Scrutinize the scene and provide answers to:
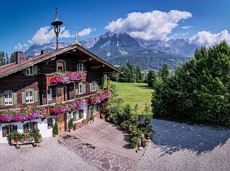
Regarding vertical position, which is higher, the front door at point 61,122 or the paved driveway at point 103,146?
the front door at point 61,122

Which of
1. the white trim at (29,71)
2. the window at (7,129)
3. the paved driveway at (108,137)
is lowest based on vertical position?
the paved driveway at (108,137)

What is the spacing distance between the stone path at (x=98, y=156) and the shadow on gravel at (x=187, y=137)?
14.3 ft

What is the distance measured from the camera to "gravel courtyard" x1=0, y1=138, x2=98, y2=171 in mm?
18484

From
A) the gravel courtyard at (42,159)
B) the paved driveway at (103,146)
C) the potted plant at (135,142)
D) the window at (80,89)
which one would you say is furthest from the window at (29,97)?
the potted plant at (135,142)

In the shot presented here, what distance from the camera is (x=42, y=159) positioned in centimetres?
1977

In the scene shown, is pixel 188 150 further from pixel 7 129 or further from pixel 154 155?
pixel 7 129

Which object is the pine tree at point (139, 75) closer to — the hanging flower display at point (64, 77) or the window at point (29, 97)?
the hanging flower display at point (64, 77)

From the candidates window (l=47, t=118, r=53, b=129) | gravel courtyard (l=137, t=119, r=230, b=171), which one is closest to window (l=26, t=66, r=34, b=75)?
window (l=47, t=118, r=53, b=129)

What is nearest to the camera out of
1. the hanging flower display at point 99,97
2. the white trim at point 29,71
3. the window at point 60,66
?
the white trim at point 29,71

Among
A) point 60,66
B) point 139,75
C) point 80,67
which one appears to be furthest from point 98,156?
point 139,75

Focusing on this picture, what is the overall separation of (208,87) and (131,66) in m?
74.7

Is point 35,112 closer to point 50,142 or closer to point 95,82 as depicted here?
point 50,142

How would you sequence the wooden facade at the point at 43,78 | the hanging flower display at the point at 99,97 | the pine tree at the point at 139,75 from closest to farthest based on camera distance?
1. the wooden facade at the point at 43,78
2. the hanging flower display at the point at 99,97
3. the pine tree at the point at 139,75

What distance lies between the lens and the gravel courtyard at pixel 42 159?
18.5 meters
